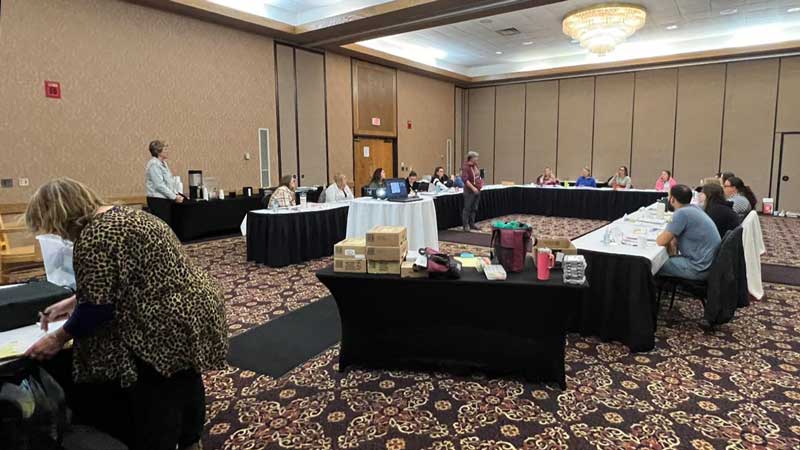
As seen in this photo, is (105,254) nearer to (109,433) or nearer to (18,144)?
(109,433)

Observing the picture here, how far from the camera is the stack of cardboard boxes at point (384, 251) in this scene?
2.85 meters

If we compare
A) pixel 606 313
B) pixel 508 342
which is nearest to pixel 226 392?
pixel 508 342

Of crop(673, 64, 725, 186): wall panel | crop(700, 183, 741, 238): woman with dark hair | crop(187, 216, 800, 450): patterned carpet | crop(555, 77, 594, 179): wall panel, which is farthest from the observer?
crop(555, 77, 594, 179): wall panel

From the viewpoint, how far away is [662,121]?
12539 mm

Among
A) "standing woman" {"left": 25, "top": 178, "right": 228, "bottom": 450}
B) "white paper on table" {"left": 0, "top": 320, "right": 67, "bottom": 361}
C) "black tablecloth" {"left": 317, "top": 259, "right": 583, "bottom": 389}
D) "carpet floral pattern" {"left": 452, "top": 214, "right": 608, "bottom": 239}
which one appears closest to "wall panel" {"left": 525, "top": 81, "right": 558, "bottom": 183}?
"carpet floral pattern" {"left": 452, "top": 214, "right": 608, "bottom": 239}

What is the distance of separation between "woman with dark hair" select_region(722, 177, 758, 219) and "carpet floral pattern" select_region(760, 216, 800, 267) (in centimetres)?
187

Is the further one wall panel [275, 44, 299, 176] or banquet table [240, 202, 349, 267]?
wall panel [275, 44, 299, 176]

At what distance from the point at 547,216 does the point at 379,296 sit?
9056mm

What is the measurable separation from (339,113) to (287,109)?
5.12 ft

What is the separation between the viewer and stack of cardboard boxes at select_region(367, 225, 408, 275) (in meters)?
2.85

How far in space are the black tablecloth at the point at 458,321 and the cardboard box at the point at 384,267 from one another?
4 centimetres

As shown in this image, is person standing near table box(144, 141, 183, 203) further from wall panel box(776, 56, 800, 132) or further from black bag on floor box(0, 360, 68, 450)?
wall panel box(776, 56, 800, 132)

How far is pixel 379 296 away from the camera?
2.94 metres

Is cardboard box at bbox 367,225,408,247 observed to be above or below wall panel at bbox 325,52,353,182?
below
